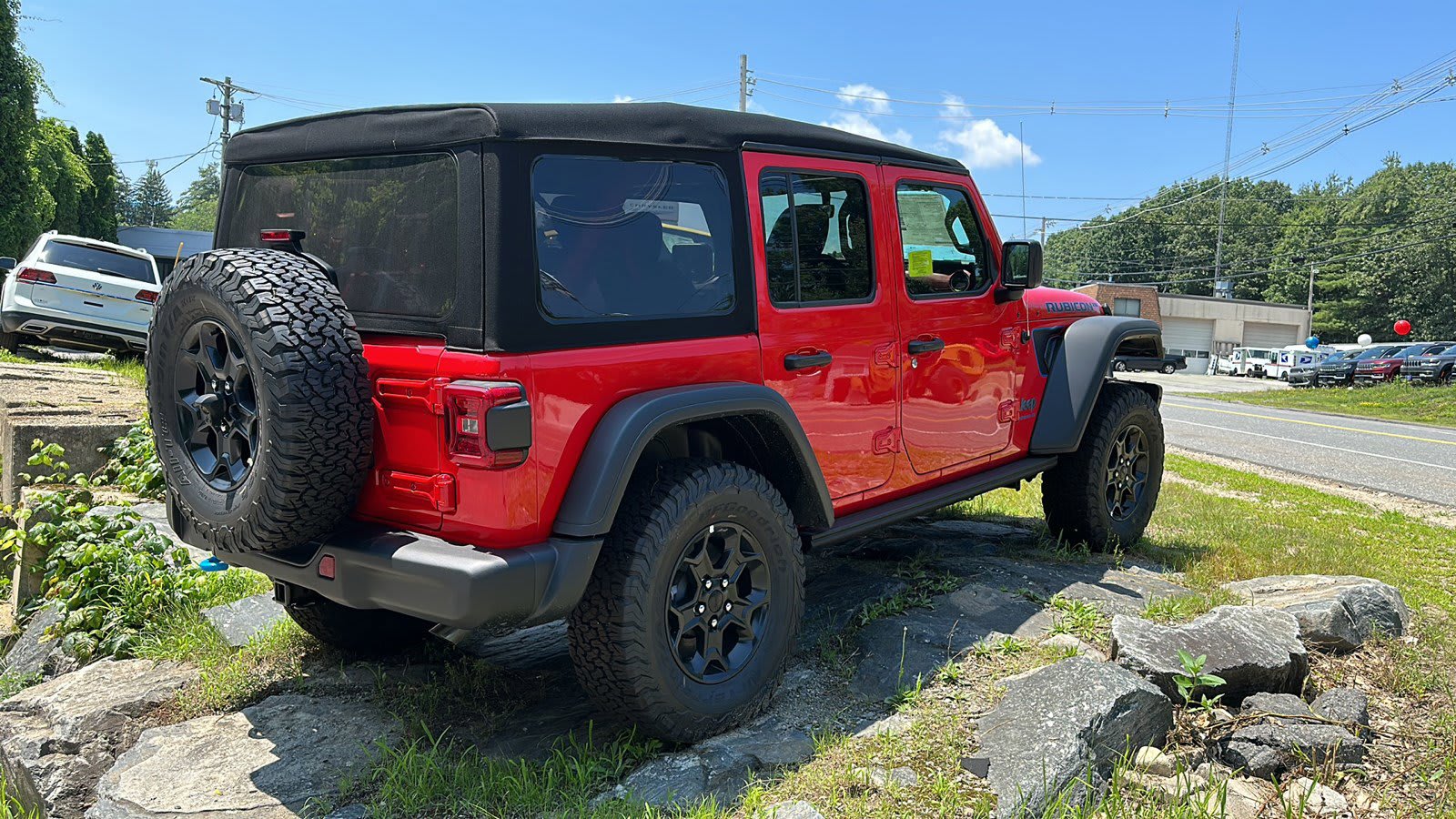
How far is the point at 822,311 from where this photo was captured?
3941 millimetres

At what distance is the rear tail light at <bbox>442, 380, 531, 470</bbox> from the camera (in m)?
2.87

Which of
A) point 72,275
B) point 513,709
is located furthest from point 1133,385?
point 72,275

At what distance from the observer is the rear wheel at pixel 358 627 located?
4.12 m

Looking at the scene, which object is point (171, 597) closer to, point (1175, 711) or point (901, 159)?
point (901, 159)

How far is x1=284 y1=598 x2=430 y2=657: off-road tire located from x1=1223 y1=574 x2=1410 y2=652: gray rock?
12.3 ft

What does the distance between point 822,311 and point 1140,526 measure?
3075 mm

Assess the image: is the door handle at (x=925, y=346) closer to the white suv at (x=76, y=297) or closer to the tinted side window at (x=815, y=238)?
the tinted side window at (x=815, y=238)

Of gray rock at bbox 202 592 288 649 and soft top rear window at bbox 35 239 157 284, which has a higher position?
soft top rear window at bbox 35 239 157 284

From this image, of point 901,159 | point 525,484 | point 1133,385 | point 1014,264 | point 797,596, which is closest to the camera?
point 525,484

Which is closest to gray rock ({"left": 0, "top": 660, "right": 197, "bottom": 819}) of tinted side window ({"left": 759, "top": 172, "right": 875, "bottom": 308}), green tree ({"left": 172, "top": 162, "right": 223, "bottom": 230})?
tinted side window ({"left": 759, "top": 172, "right": 875, "bottom": 308})

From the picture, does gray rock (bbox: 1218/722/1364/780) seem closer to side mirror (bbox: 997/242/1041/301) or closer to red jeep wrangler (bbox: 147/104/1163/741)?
red jeep wrangler (bbox: 147/104/1163/741)

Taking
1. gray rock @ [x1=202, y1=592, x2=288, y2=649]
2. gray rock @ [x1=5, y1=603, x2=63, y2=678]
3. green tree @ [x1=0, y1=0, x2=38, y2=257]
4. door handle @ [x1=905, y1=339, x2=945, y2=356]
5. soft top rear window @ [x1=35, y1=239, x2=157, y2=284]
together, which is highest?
green tree @ [x1=0, y1=0, x2=38, y2=257]

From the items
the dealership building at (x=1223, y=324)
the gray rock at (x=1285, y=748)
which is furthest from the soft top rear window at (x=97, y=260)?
the dealership building at (x=1223, y=324)

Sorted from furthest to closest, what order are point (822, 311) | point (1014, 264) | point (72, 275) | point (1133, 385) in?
1. point (72, 275)
2. point (1133, 385)
3. point (1014, 264)
4. point (822, 311)
